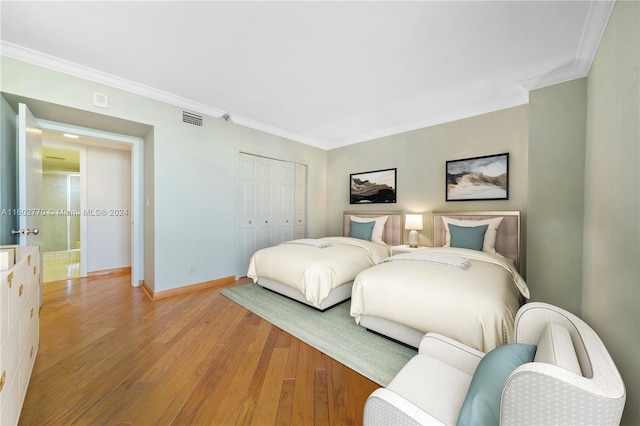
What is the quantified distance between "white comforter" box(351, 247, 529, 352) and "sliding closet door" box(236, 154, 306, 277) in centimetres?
246

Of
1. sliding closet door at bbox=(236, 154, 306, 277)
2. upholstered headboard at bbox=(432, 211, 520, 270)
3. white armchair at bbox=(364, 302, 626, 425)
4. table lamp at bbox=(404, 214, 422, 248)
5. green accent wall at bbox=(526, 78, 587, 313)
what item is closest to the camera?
white armchair at bbox=(364, 302, 626, 425)

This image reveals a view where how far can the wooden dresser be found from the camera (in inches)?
42.5

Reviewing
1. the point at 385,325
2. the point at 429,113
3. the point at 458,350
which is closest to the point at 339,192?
the point at 429,113

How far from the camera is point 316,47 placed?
7.22 ft

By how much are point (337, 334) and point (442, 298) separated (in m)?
1.03

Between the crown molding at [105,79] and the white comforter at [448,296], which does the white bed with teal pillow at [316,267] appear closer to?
the white comforter at [448,296]

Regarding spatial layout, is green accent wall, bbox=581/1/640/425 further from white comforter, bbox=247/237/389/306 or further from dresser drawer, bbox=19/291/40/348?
dresser drawer, bbox=19/291/40/348

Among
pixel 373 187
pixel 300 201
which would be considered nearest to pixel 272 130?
pixel 300 201

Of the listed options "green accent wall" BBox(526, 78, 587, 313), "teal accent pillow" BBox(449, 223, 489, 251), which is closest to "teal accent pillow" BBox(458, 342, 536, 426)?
"green accent wall" BBox(526, 78, 587, 313)

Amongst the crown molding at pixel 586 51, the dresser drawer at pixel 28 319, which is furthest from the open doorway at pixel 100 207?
the crown molding at pixel 586 51

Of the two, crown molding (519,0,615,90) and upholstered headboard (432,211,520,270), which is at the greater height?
crown molding (519,0,615,90)

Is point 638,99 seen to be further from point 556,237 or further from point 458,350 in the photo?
point 556,237

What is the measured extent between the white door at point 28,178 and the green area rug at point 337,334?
2.07 metres

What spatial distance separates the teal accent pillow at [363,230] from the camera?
427cm
